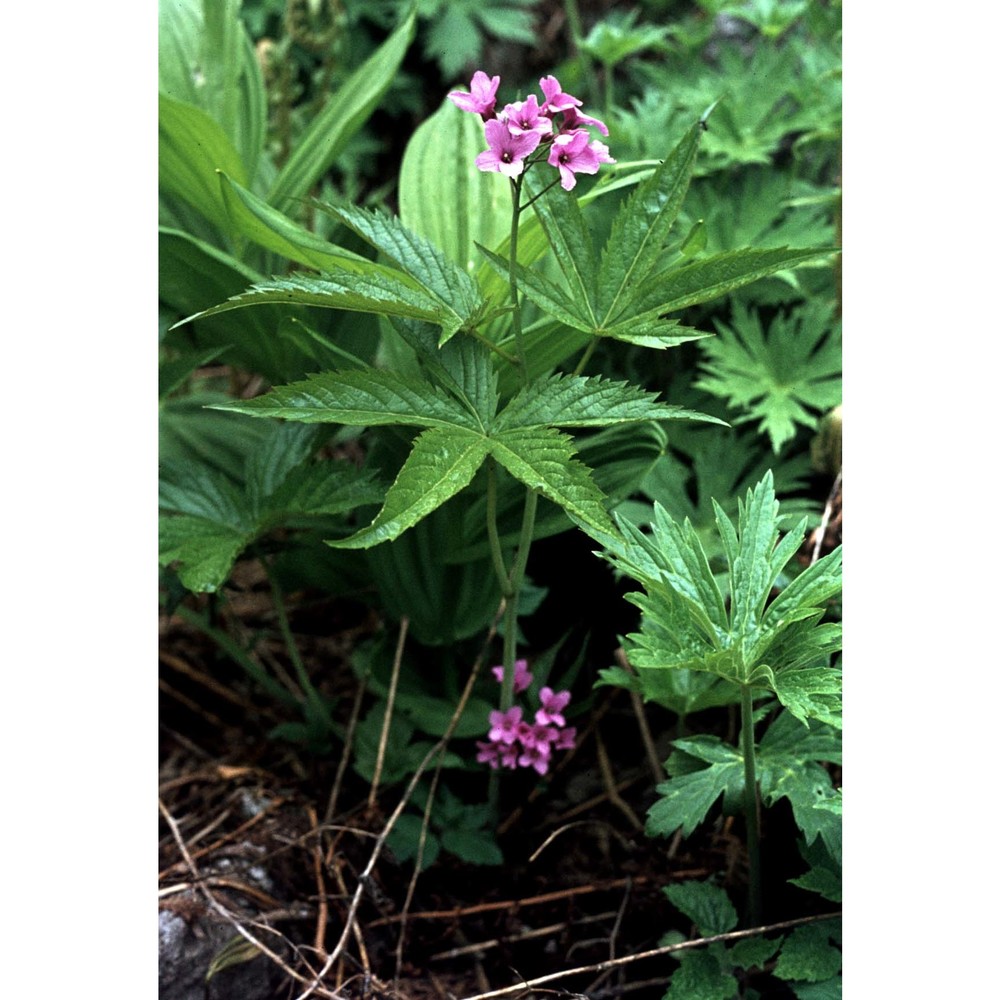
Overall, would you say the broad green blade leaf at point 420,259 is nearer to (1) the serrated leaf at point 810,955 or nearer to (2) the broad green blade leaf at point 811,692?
(2) the broad green blade leaf at point 811,692

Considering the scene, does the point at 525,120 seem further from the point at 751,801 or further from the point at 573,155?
the point at 751,801

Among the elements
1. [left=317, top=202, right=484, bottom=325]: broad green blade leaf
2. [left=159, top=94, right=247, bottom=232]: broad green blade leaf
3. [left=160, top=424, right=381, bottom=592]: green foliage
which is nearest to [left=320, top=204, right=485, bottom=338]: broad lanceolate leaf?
[left=317, top=202, right=484, bottom=325]: broad green blade leaf

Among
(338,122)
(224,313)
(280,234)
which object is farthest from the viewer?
(338,122)

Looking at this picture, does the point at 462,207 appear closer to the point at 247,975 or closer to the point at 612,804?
the point at 612,804

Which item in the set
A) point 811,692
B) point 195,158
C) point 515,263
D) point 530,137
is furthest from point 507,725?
point 195,158

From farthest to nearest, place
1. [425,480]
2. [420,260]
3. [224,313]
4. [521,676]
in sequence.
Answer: [224,313] < [521,676] < [420,260] < [425,480]

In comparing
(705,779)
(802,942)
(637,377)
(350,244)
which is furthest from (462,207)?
(802,942)

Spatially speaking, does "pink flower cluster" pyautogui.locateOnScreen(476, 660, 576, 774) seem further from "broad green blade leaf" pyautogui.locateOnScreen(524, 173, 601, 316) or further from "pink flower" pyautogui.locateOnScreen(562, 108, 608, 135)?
"pink flower" pyautogui.locateOnScreen(562, 108, 608, 135)
